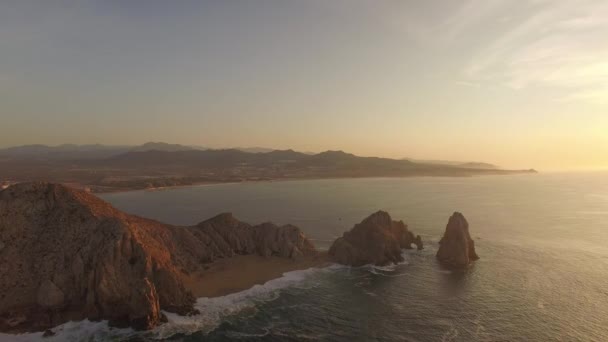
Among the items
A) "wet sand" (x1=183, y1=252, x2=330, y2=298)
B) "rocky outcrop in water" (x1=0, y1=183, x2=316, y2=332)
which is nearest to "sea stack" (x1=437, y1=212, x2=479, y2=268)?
"wet sand" (x1=183, y1=252, x2=330, y2=298)

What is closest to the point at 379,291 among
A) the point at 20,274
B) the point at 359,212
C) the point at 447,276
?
the point at 447,276

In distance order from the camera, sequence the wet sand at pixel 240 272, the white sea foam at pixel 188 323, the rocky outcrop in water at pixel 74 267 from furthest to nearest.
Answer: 1. the wet sand at pixel 240 272
2. the rocky outcrop in water at pixel 74 267
3. the white sea foam at pixel 188 323

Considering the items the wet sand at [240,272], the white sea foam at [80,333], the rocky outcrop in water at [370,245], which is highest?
the rocky outcrop in water at [370,245]

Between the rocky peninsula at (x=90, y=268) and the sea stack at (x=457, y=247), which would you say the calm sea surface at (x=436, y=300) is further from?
the rocky peninsula at (x=90, y=268)

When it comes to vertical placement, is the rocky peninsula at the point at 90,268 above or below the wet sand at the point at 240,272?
above

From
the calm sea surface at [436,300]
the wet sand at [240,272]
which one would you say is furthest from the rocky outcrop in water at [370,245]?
the wet sand at [240,272]

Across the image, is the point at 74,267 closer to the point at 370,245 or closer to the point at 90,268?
the point at 90,268
